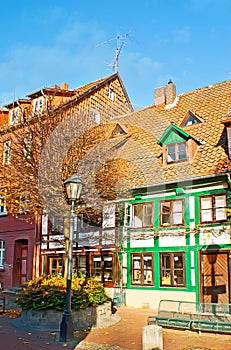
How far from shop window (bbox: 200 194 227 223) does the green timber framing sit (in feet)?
0.58

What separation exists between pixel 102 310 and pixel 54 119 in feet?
25.8

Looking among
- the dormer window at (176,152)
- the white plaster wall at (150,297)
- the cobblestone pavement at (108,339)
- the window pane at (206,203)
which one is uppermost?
the dormer window at (176,152)

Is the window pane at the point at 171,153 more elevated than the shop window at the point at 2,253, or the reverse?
the window pane at the point at 171,153

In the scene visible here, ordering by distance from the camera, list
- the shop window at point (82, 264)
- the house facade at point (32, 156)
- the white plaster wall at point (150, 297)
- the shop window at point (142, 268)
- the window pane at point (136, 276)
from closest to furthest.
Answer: the house facade at point (32, 156) → the white plaster wall at point (150, 297) → the shop window at point (142, 268) → the window pane at point (136, 276) → the shop window at point (82, 264)

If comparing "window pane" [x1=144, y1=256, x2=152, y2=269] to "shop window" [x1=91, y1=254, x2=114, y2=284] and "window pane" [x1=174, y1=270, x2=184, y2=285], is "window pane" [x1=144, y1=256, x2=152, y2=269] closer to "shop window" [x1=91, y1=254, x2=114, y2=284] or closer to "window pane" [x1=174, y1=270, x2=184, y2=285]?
"window pane" [x1=174, y1=270, x2=184, y2=285]

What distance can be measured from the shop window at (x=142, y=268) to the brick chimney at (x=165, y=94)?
9.56 meters

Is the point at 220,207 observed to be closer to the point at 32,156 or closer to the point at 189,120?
the point at 189,120

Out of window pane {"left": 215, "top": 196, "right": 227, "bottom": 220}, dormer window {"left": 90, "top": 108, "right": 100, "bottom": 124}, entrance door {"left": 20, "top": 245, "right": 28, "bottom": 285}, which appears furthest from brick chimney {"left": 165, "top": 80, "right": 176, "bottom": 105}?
entrance door {"left": 20, "top": 245, "right": 28, "bottom": 285}

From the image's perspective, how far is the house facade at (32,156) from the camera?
15633mm

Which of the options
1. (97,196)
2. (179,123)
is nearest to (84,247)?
(97,196)

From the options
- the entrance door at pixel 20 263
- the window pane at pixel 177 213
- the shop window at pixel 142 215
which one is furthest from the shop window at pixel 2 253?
the window pane at pixel 177 213

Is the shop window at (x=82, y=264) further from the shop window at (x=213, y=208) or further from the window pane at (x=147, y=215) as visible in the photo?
the shop window at (x=213, y=208)

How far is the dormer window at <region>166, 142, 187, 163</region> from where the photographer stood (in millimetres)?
18156

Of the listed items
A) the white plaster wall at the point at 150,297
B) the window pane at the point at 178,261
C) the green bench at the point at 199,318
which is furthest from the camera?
the window pane at the point at 178,261
